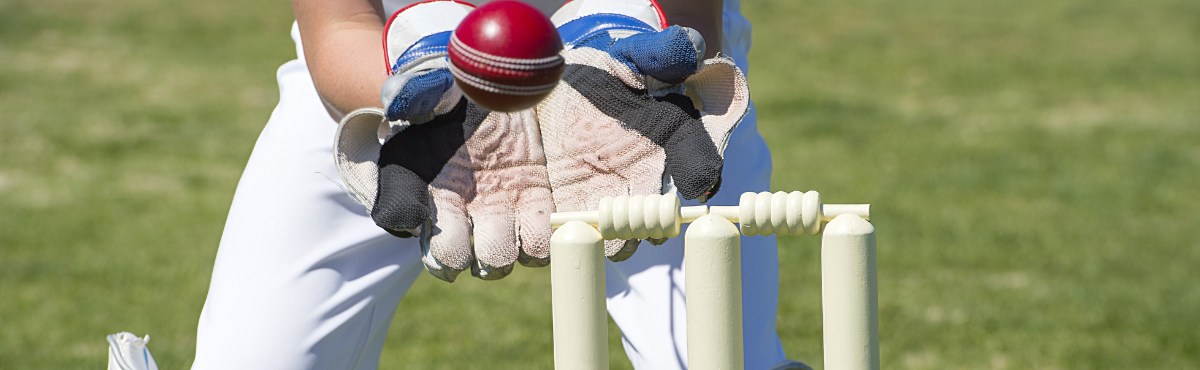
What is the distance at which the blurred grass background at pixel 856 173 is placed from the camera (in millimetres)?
3951

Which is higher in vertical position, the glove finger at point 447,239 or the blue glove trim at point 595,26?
the blue glove trim at point 595,26

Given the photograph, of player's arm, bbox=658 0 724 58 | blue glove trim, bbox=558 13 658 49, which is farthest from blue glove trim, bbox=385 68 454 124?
player's arm, bbox=658 0 724 58

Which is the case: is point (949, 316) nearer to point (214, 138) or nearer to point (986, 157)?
point (986, 157)

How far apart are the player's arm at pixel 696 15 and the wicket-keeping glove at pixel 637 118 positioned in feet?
0.49

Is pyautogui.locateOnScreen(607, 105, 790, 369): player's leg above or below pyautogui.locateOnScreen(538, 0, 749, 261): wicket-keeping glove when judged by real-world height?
below

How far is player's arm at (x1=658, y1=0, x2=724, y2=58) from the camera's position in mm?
1726

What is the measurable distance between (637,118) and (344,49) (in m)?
0.35

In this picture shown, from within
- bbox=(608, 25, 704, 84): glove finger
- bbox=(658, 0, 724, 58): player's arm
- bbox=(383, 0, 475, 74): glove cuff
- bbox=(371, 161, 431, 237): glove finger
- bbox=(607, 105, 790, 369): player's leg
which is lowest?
bbox=(607, 105, 790, 369): player's leg

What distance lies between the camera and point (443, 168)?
153cm

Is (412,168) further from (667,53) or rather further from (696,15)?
(696,15)

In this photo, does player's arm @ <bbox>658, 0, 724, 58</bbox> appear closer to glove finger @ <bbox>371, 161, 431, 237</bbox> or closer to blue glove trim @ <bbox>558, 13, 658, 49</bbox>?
blue glove trim @ <bbox>558, 13, 658, 49</bbox>

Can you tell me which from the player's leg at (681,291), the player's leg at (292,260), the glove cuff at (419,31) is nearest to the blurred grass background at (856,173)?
the player's leg at (681,291)

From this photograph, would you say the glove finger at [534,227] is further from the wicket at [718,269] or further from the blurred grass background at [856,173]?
the blurred grass background at [856,173]

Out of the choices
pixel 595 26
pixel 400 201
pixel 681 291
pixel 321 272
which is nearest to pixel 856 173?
pixel 681 291
